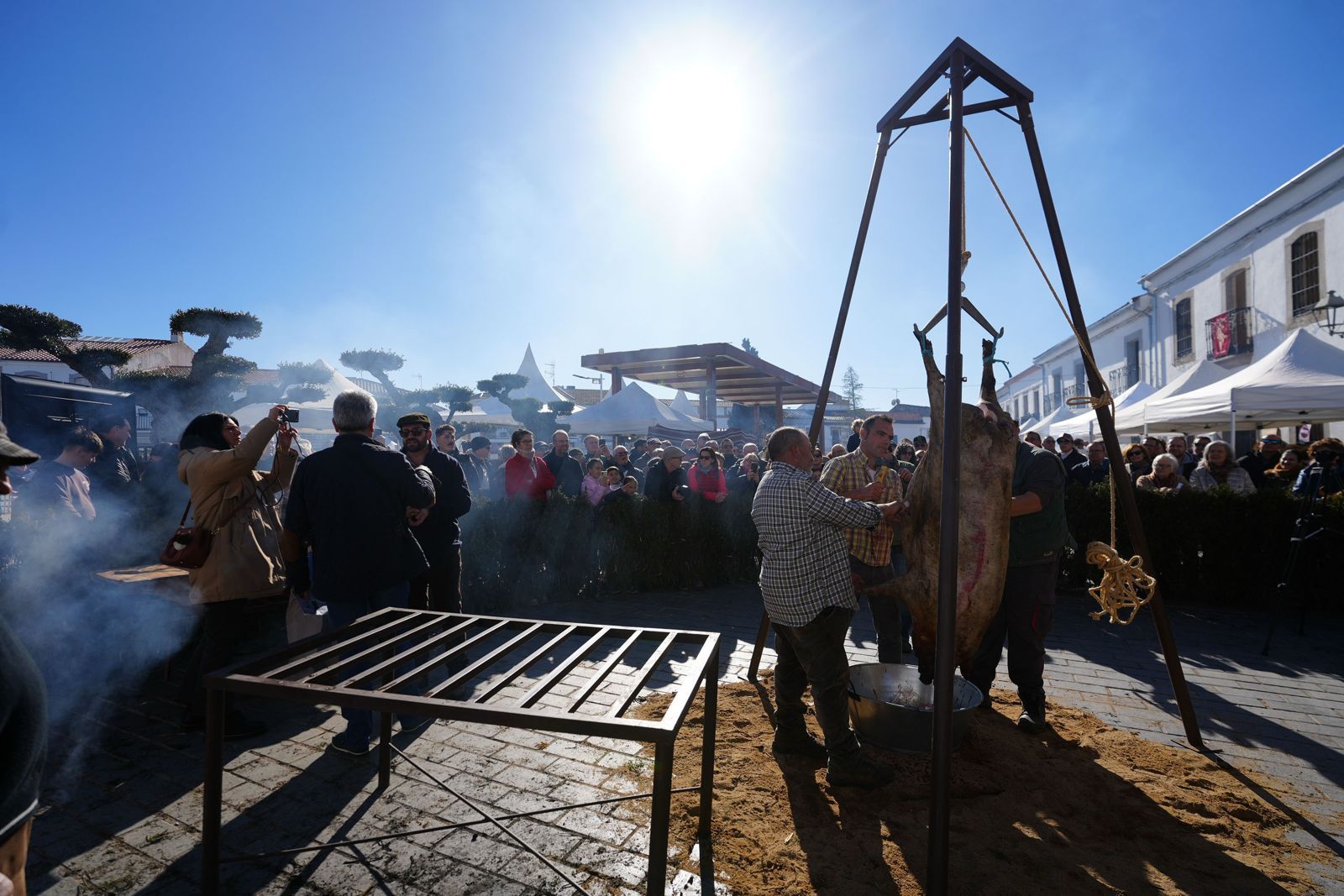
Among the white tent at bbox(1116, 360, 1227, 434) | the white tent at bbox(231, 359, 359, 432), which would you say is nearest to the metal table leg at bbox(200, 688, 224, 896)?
the white tent at bbox(1116, 360, 1227, 434)

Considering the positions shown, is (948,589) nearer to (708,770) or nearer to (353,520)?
(708,770)

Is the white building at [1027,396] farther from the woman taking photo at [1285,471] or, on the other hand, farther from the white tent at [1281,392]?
the woman taking photo at [1285,471]

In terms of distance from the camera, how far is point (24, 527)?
182 inches

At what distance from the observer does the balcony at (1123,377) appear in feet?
71.2

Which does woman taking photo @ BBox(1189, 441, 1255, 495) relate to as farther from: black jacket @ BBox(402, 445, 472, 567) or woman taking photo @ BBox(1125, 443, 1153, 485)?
black jacket @ BBox(402, 445, 472, 567)

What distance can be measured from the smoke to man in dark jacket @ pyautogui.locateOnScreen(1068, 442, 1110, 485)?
9.30m

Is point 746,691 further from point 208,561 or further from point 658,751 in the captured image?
point 208,561

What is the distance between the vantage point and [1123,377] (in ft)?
72.8

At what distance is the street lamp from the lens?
37.3ft

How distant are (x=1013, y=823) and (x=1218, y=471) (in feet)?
23.8

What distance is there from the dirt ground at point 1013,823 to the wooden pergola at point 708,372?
392 inches

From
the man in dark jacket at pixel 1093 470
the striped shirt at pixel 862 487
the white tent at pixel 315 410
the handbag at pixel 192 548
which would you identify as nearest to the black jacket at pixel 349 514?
the handbag at pixel 192 548

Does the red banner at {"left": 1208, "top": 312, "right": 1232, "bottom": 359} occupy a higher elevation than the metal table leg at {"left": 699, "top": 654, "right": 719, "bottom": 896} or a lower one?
higher

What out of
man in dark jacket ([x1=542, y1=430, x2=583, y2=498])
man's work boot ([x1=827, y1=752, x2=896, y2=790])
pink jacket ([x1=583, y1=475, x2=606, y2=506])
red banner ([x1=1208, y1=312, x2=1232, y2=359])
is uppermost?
red banner ([x1=1208, y1=312, x2=1232, y2=359])
